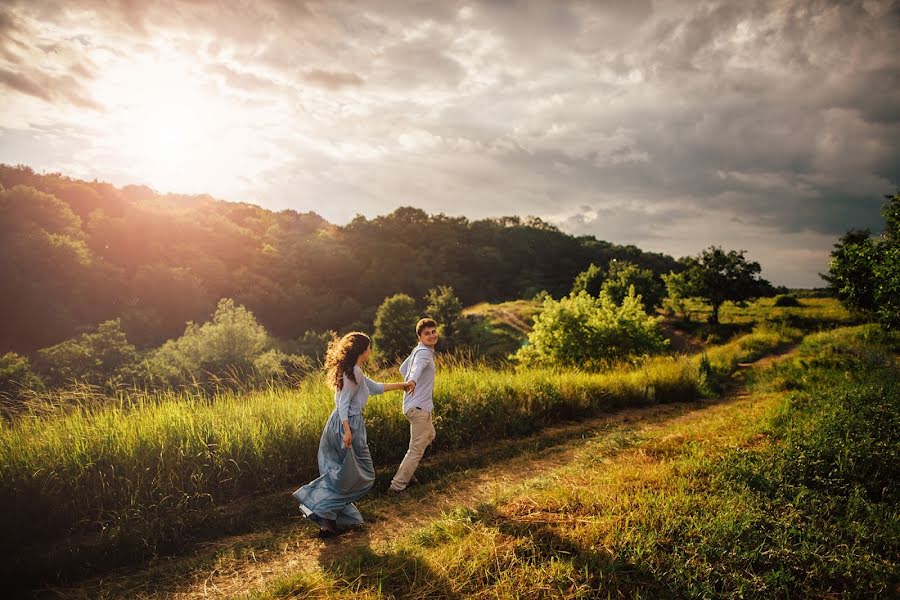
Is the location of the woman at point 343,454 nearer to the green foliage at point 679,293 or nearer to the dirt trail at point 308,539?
the dirt trail at point 308,539

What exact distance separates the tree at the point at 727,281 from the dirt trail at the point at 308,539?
34.0 metres

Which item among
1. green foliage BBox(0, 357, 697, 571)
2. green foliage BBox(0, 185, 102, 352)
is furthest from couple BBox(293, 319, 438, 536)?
green foliage BBox(0, 185, 102, 352)

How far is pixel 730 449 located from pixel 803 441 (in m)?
0.85

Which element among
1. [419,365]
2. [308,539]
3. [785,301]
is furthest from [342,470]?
[785,301]

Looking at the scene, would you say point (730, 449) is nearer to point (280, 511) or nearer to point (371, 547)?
point (371, 547)

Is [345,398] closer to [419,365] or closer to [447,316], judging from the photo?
[419,365]

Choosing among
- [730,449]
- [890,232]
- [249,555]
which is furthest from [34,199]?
[890,232]

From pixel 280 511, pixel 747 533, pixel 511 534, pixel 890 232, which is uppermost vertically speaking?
pixel 890 232

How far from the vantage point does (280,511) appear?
534 centimetres

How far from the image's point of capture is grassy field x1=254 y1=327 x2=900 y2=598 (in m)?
3.39

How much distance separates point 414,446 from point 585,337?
11.0 meters

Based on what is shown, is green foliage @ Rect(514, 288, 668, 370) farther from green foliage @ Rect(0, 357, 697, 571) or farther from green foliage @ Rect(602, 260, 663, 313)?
green foliage @ Rect(602, 260, 663, 313)

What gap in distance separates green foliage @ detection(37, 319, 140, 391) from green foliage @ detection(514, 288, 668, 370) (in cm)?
1652

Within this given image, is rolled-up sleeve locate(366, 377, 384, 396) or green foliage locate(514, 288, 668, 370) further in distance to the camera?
green foliage locate(514, 288, 668, 370)
